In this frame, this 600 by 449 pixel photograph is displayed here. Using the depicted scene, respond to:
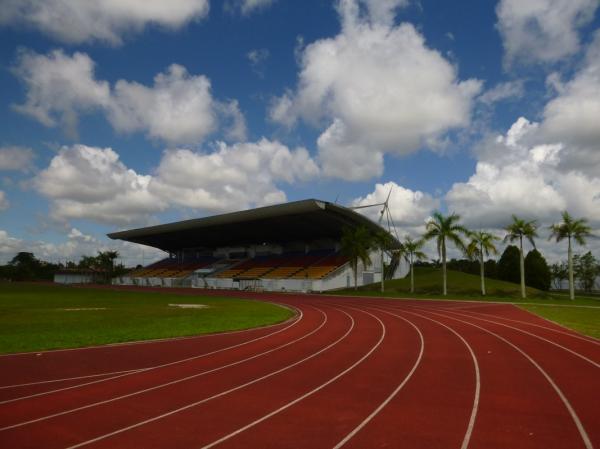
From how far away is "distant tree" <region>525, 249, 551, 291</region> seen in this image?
61.8m

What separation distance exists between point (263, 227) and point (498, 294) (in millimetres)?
34635

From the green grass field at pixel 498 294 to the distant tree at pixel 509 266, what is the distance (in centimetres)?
916

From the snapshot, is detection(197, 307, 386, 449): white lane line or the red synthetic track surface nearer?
detection(197, 307, 386, 449): white lane line

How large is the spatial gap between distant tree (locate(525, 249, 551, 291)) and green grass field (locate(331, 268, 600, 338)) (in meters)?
10.1

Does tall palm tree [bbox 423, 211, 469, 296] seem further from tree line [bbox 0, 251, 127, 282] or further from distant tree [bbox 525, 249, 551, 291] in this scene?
tree line [bbox 0, 251, 127, 282]

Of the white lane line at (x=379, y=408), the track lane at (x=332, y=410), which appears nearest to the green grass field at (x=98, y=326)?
the track lane at (x=332, y=410)

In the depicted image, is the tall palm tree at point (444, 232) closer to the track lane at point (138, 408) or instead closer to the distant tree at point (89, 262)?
the track lane at point (138, 408)

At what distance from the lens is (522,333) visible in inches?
696

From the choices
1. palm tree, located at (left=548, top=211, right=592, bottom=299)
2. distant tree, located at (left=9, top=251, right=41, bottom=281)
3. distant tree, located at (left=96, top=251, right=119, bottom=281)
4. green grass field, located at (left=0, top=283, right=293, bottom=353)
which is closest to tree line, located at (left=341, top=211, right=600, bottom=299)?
palm tree, located at (left=548, top=211, right=592, bottom=299)

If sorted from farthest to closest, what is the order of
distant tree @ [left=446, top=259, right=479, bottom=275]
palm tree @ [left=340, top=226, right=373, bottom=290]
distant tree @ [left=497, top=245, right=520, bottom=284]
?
distant tree @ [left=446, top=259, right=479, bottom=275]
distant tree @ [left=497, top=245, right=520, bottom=284]
palm tree @ [left=340, top=226, right=373, bottom=290]

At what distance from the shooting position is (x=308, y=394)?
912 centimetres

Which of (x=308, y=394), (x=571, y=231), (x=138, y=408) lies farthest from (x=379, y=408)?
(x=571, y=231)

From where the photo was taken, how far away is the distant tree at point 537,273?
61781 mm

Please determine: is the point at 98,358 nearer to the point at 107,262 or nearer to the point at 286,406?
the point at 286,406
